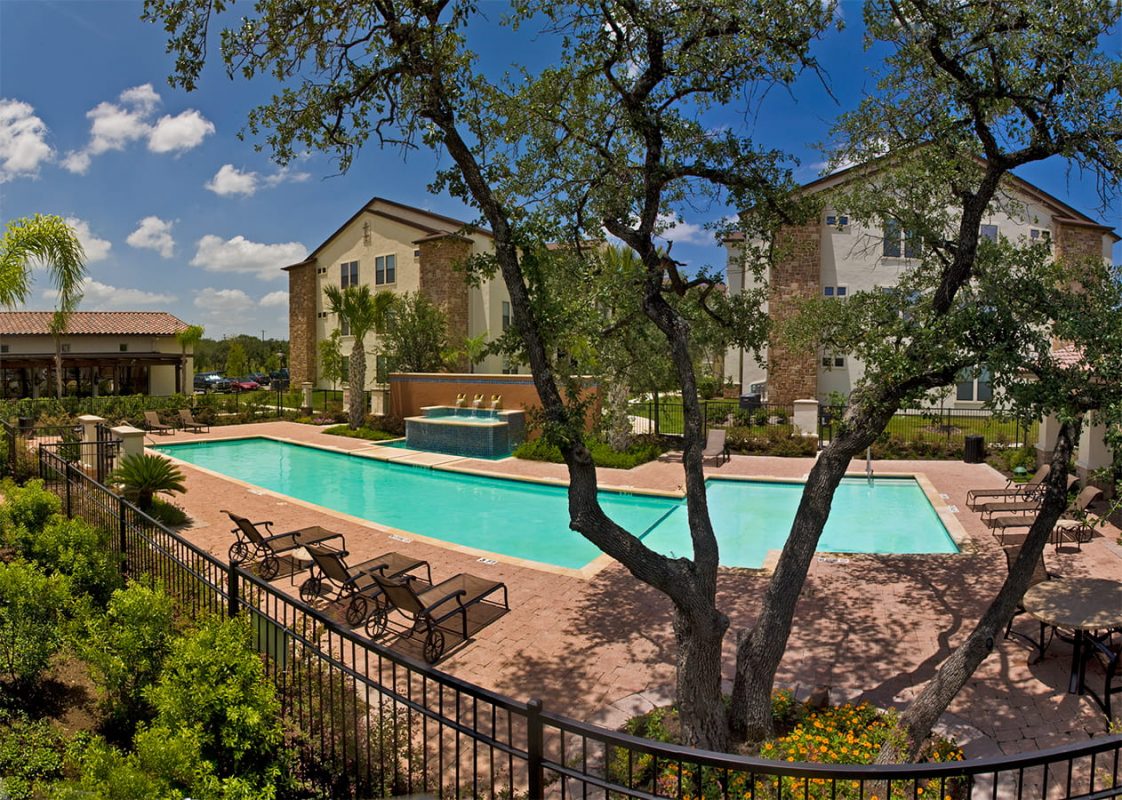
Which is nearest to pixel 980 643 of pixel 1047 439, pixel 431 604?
pixel 431 604

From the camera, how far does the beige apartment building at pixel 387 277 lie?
3384cm

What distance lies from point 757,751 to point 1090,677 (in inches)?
148

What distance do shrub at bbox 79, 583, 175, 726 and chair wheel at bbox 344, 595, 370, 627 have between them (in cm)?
268

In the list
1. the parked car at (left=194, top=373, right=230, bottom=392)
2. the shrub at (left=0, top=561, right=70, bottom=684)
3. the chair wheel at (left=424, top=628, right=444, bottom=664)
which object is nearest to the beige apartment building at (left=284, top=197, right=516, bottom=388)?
the parked car at (left=194, top=373, right=230, bottom=392)

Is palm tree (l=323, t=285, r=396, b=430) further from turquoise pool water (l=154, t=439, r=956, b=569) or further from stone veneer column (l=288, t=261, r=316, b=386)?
stone veneer column (l=288, t=261, r=316, b=386)

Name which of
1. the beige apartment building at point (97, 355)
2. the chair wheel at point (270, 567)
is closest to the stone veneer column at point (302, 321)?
the beige apartment building at point (97, 355)

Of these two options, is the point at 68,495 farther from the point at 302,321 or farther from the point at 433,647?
the point at 302,321

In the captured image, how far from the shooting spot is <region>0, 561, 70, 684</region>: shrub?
16.0 ft

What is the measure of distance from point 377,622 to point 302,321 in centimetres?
3710

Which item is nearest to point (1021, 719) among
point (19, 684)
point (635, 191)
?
point (635, 191)

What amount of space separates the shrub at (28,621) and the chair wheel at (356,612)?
2.81 metres

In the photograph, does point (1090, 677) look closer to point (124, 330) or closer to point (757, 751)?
point (757, 751)

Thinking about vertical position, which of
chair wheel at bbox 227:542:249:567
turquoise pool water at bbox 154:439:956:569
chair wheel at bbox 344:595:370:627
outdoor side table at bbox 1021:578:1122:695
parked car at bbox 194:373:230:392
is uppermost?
parked car at bbox 194:373:230:392

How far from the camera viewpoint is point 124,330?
40.2 meters
